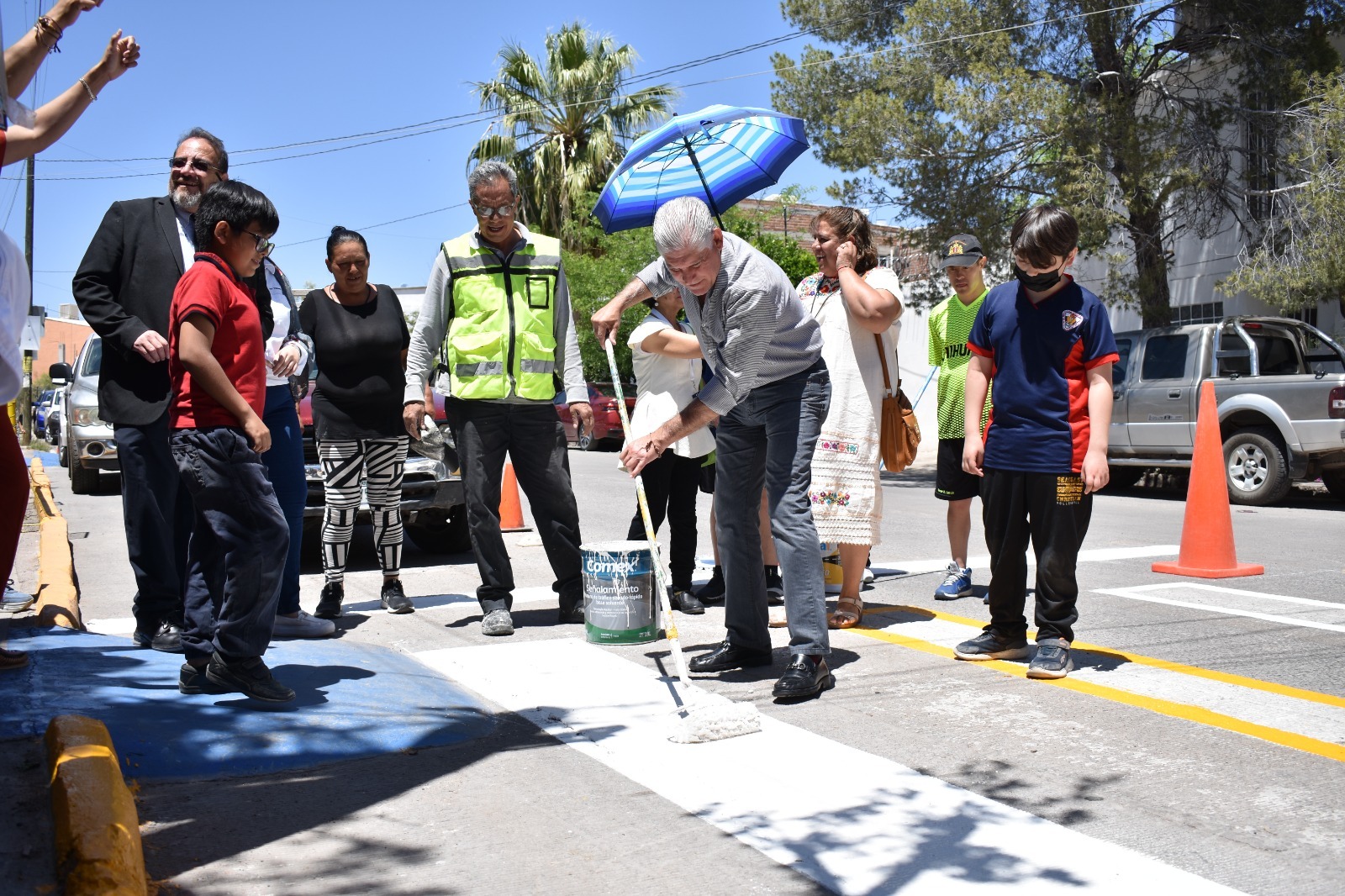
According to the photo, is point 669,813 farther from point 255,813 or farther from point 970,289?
point 970,289

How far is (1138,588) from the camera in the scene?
7301 mm

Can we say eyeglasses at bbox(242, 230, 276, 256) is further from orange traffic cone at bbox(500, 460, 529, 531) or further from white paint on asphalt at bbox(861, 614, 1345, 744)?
orange traffic cone at bbox(500, 460, 529, 531)

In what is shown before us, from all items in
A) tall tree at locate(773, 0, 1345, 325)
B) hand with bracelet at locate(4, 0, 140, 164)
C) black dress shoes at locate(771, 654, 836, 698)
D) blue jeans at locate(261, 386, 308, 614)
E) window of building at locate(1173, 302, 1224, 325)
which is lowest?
black dress shoes at locate(771, 654, 836, 698)

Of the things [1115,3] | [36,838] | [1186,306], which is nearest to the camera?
[36,838]

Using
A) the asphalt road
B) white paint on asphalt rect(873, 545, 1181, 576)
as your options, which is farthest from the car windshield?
white paint on asphalt rect(873, 545, 1181, 576)

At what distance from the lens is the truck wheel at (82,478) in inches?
591

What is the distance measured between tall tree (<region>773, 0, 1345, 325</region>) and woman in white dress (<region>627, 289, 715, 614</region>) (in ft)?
37.3

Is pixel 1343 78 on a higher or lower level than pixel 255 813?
higher

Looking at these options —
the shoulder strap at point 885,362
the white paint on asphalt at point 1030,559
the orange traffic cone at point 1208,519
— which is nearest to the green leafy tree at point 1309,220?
the white paint on asphalt at point 1030,559

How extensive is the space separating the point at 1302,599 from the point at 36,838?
6.32m

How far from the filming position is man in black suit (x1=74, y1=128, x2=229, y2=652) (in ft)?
16.7

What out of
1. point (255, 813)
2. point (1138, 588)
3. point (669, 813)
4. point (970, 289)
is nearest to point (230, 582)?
point (255, 813)

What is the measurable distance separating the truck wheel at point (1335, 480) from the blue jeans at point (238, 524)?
1217 cm

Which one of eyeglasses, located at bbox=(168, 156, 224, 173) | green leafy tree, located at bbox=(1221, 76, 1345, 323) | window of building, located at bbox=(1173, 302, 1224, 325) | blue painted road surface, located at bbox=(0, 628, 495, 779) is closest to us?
blue painted road surface, located at bbox=(0, 628, 495, 779)
